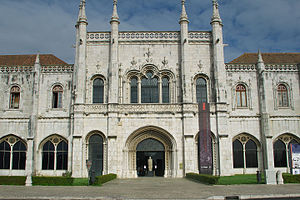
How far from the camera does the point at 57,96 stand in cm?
3269

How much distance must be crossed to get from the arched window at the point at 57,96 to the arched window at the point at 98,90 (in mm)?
3656

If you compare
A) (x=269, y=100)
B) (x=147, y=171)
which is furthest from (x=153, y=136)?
(x=269, y=100)

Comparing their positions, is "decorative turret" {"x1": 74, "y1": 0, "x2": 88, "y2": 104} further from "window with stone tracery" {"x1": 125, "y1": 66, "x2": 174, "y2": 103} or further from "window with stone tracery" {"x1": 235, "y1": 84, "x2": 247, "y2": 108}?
"window with stone tracery" {"x1": 235, "y1": 84, "x2": 247, "y2": 108}

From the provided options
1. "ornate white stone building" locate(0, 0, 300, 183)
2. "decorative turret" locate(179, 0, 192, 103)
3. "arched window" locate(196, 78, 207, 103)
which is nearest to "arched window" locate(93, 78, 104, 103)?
"ornate white stone building" locate(0, 0, 300, 183)

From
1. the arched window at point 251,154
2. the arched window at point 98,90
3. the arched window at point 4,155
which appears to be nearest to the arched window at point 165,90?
the arched window at point 98,90

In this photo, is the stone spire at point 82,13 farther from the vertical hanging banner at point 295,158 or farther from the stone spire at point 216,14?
the vertical hanging banner at point 295,158

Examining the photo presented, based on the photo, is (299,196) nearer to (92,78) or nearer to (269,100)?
(269,100)

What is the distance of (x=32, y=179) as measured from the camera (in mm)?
24516

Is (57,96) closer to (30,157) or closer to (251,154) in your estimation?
(30,157)

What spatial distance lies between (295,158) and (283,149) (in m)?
2.69

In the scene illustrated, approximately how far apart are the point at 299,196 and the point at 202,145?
1405 cm

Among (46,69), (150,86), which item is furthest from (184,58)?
(46,69)

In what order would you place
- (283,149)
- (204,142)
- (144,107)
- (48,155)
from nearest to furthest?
(204,142), (144,107), (48,155), (283,149)

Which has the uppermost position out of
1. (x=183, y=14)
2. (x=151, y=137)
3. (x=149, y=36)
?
(x=183, y=14)
